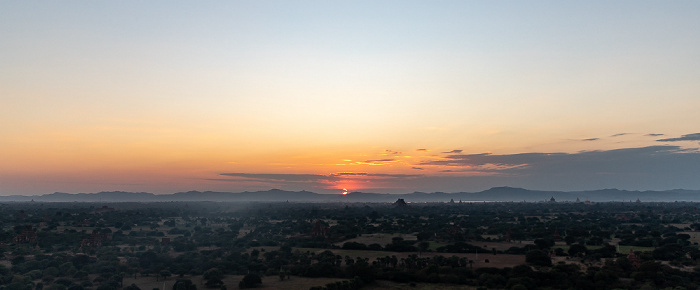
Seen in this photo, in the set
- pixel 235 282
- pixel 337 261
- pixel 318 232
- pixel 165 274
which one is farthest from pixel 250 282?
pixel 318 232

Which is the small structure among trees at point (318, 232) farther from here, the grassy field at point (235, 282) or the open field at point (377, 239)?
the grassy field at point (235, 282)

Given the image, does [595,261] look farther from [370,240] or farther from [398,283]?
[370,240]

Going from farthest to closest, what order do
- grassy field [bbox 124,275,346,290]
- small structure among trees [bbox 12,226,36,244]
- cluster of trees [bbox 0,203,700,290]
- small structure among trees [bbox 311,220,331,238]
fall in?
1. small structure among trees [bbox 311,220,331,238]
2. small structure among trees [bbox 12,226,36,244]
3. grassy field [bbox 124,275,346,290]
4. cluster of trees [bbox 0,203,700,290]

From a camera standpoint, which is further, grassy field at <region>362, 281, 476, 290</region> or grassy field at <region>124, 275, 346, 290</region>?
grassy field at <region>124, 275, 346, 290</region>

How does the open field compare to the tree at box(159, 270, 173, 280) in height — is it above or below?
below

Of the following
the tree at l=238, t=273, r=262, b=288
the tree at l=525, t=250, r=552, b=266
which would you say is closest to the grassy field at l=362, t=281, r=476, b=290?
the tree at l=238, t=273, r=262, b=288

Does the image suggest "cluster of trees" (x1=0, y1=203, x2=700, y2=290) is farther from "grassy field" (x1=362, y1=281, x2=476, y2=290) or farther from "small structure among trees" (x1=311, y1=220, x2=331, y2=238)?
"grassy field" (x1=362, y1=281, x2=476, y2=290)

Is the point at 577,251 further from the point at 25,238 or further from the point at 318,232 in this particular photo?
the point at 25,238

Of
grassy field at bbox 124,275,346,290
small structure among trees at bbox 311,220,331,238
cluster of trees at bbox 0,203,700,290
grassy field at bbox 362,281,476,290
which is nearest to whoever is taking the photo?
grassy field at bbox 362,281,476,290

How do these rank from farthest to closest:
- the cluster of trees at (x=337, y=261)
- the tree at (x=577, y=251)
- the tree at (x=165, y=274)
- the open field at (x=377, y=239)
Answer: the open field at (x=377, y=239) < the tree at (x=577, y=251) < the tree at (x=165, y=274) < the cluster of trees at (x=337, y=261)

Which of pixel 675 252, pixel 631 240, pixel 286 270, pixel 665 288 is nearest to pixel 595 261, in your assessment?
pixel 675 252

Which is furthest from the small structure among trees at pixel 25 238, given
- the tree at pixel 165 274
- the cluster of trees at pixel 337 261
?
the tree at pixel 165 274
